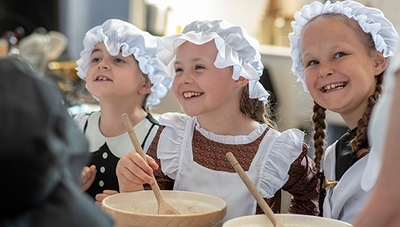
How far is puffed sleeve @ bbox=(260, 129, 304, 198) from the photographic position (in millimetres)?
891

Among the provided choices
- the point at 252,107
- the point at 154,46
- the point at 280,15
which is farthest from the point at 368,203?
the point at 280,15

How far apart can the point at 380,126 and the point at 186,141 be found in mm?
692

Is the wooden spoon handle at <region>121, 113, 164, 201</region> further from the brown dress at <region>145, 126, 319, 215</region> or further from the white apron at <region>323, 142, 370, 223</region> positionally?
the white apron at <region>323, 142, 370, 223</region>

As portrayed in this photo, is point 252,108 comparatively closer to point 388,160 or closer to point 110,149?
point 110,149

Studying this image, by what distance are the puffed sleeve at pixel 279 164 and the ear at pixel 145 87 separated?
0.50 metres

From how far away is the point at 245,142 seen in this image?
0.96 metres

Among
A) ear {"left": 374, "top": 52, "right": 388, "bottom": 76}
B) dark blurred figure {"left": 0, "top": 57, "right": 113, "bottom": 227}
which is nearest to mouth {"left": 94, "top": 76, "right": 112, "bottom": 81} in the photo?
ear {"left": 374, "top": 52, "right": 388, "bottom": 76}

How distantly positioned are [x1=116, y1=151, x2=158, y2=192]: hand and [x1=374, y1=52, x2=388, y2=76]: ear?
1.73 ft

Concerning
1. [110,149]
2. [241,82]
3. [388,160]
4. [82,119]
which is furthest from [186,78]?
[388,160]

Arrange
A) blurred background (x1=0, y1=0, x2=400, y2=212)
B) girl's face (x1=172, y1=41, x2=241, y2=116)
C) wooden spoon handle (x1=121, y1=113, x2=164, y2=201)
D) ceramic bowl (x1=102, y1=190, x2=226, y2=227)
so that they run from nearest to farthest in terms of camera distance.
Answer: ceramic bowl (x1=102, y1=190, x2=226, y2=227), wooden spoon handle (x1=121, y1=113, x2=164, y2=201), girl's face (x1=172, y1=41, x2=241, y2=116), blurred background (x1=0, y1=0, x2=400, y2=212)

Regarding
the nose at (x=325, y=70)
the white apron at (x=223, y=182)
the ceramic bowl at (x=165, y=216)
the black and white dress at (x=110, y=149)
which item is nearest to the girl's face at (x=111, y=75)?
the black and white dress at (x=110, y=149)

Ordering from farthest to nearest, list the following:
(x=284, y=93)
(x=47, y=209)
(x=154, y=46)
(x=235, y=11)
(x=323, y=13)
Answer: (x=235, y=11), (x=284, y=93), (x=154, y=46), (x=323, y=13), (x=47, y=209)

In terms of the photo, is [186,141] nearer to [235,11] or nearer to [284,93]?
[284,93]

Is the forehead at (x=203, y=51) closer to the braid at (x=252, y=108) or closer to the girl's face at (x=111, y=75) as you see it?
the braid at (x=252, y=108)
